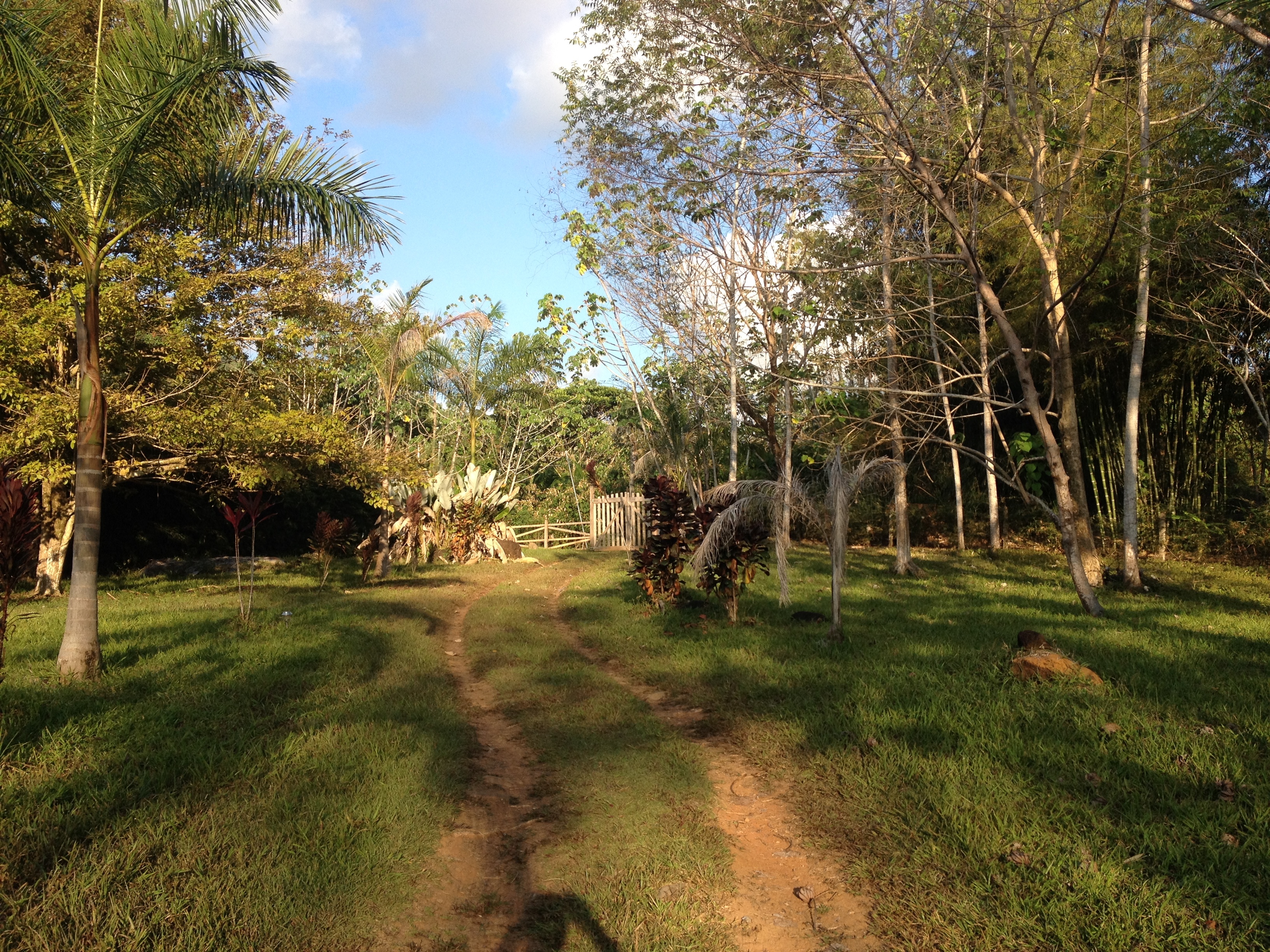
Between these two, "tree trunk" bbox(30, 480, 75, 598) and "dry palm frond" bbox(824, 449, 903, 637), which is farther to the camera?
"tree trunk" bbox(30, 480, 75, 598)

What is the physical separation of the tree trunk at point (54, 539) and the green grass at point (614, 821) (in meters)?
8.40

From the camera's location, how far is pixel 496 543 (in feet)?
56.1

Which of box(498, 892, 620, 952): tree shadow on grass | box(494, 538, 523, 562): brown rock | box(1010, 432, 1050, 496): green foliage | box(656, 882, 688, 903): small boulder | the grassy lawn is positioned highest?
box(1010, 432, 1050, 496): green foliage

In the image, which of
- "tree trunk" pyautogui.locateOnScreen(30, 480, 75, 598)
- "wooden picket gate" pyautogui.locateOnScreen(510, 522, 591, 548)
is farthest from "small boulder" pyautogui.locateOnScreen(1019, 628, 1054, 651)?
"wooden picket gate" pyautogui.locateOnScreen(510, 522, 591, 548)

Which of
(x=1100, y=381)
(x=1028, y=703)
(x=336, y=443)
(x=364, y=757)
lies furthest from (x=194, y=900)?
(x=1100, y=381)

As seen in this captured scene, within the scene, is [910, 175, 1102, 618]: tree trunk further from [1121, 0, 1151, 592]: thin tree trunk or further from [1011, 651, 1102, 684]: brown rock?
[1121, 0, 1151, 592]: thin tree trunk

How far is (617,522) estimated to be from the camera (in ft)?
70.6

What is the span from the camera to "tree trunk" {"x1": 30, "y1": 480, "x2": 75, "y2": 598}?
11719mm

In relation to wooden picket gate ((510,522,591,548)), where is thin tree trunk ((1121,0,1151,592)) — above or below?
above

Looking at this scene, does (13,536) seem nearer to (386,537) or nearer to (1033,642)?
(1033,642)

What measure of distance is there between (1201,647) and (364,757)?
6937 mm

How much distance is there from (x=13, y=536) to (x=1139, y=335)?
41.2 ft

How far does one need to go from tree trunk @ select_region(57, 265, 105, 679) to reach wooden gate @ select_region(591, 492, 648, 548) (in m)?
15.5

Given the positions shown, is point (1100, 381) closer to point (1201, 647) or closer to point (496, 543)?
point (1201, 647)
